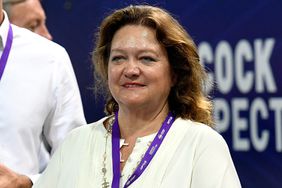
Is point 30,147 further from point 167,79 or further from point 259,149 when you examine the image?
point 259,149

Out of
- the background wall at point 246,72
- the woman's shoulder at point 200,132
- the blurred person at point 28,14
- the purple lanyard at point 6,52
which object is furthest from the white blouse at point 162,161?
the blurred person at point 28,14

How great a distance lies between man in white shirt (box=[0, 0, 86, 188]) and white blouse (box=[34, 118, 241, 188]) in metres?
0.35

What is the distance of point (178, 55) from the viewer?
221cm

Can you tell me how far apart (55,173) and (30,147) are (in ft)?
1.32

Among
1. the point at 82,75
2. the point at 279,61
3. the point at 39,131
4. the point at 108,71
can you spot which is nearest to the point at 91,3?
the point at 82,75

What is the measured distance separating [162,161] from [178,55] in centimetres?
31

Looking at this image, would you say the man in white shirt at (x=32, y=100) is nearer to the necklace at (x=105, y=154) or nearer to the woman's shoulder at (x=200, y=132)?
the necklace at (x=105, y=154)

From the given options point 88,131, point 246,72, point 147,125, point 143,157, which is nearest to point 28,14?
point 246,72

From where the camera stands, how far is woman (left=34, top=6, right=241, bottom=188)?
2.06 metres

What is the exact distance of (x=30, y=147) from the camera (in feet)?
8.63

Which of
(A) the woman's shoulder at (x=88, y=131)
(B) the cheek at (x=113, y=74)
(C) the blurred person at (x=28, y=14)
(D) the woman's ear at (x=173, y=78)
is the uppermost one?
(C) the blurred person at (x=28, y=14)

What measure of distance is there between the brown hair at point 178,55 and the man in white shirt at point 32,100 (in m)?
0.44

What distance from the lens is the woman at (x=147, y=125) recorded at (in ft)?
6.77

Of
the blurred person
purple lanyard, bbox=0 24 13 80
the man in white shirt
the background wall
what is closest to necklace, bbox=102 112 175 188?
the man in white shirt
